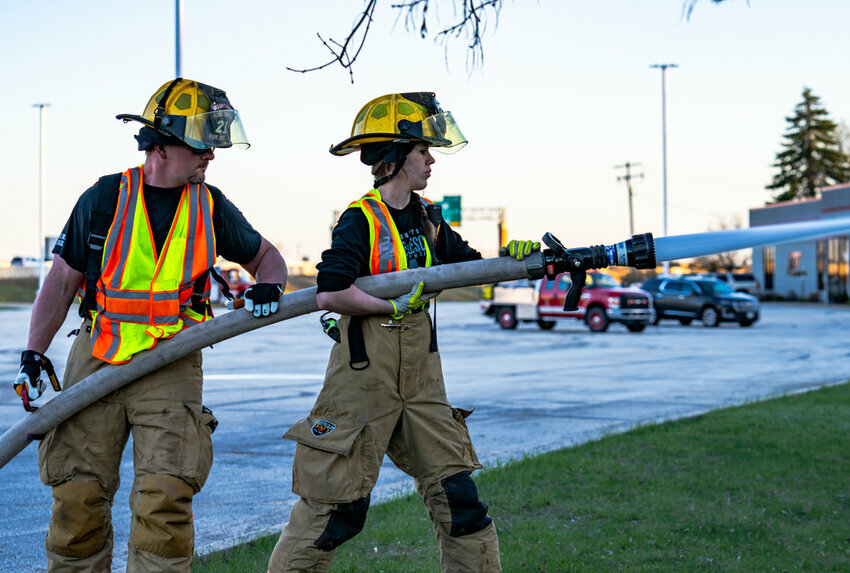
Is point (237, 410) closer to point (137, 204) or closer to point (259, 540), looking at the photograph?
point (259, 540)

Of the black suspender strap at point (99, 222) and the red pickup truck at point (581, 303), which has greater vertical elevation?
the black suspender strap at point (99, 222)

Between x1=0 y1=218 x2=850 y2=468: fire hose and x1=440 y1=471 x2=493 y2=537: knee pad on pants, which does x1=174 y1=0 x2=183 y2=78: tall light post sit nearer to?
x1=0 y1=218 x2=850 y2=468: fire hose

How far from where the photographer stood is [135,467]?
345cm

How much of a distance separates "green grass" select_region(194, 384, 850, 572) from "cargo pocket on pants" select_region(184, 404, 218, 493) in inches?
41.0

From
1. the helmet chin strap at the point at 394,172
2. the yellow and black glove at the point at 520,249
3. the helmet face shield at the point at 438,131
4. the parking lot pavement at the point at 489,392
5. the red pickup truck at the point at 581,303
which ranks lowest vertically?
the parking lot pavement at the point at 489,392

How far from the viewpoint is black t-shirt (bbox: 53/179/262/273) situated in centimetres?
353

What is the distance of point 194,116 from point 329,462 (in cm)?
134

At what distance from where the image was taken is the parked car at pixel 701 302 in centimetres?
2931

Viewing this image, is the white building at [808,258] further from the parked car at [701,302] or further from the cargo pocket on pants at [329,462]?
the cargo pocket on pants at [329,462]

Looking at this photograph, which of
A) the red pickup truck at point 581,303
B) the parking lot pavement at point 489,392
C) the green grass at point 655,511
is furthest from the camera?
the red pickup truck at point 581,303

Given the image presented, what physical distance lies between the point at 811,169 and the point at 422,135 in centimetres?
8237

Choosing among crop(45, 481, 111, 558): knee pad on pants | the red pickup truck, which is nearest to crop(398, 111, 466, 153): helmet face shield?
crop(45, 481, 111, 558): knee pad on pants

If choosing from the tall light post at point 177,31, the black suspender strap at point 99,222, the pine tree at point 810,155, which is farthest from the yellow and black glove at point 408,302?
the pine tree at point 810,155

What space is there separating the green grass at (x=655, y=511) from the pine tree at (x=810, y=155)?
77688mm
